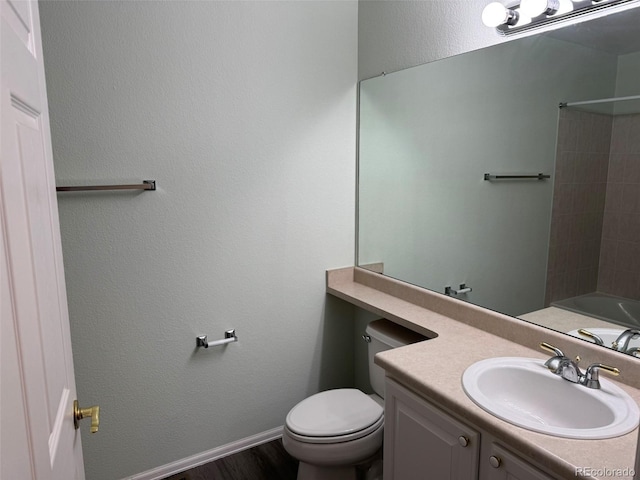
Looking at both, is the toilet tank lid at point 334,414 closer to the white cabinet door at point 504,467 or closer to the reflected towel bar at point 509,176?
the white cabinet door at point 504,467

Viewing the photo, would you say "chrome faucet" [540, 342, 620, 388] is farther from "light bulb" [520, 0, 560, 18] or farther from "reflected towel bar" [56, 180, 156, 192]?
"reflected towel bar" [56, 180, 156, 192]

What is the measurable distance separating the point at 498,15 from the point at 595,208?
2.48 ft

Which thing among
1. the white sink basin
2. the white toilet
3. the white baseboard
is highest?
the white sink basin

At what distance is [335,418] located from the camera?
1800 millimetres

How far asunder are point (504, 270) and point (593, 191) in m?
0.47

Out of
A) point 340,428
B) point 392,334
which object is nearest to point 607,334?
point 392,334

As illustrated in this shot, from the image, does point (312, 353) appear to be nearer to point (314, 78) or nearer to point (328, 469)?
point (328, 469)

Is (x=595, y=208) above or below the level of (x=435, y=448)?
above

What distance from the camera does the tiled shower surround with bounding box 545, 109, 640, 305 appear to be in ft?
4.41

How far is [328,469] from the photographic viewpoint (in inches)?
71.4

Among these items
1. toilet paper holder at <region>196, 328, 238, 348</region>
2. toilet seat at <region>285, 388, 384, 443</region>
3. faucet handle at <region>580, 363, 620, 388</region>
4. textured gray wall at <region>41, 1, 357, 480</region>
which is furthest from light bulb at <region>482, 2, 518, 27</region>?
toilet paper holder at <region>196, 328, 238, 348</region>

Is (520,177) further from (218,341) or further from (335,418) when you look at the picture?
(218,341)

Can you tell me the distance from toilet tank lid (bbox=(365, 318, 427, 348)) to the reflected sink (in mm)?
509

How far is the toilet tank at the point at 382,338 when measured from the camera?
1932 millimetres
